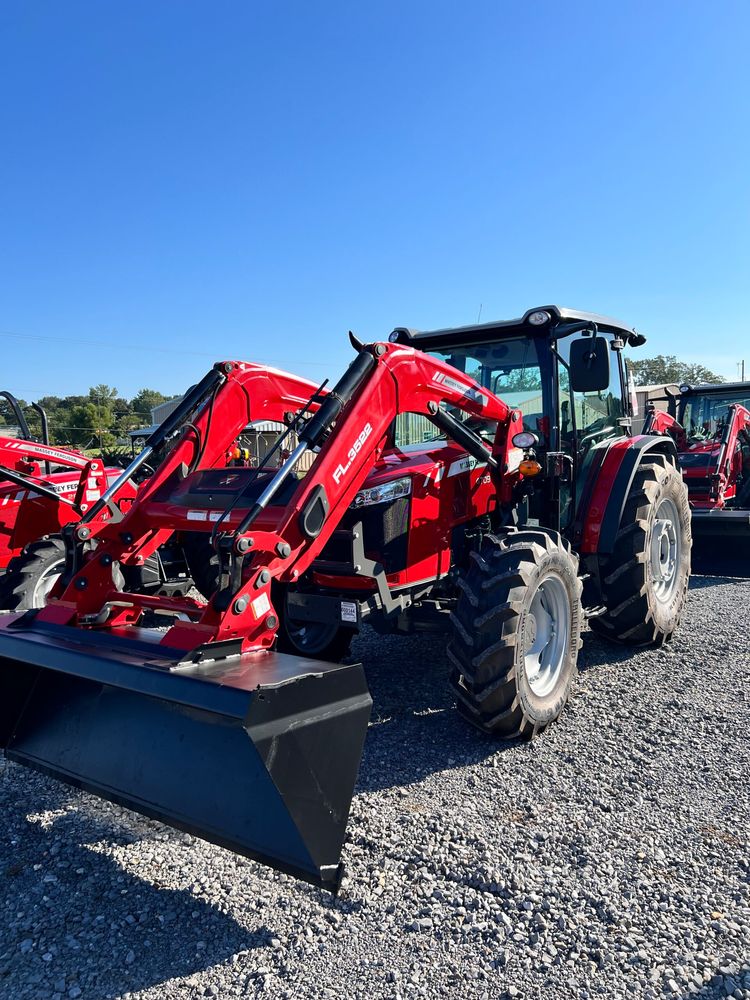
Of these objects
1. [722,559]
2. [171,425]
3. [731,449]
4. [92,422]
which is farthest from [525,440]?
[92,422]

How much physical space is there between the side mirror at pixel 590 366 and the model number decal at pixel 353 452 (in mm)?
1739

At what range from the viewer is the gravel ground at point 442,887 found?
2.44 m

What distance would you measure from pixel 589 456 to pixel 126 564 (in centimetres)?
343

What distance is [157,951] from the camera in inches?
101

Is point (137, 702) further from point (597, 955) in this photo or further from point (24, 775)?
point (597, 955)

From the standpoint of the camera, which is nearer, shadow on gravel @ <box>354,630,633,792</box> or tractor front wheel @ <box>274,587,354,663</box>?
shadow on gravel @ <box>354,630,633,792</box>

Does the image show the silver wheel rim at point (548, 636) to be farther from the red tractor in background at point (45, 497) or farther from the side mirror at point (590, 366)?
the red tractor in background at point (45, 497)

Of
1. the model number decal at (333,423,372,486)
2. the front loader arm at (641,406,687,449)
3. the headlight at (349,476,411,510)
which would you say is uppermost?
the front loader arm at (641,406,687,449)

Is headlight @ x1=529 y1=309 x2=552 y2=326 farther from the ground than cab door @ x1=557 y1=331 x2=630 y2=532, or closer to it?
farther from the ground

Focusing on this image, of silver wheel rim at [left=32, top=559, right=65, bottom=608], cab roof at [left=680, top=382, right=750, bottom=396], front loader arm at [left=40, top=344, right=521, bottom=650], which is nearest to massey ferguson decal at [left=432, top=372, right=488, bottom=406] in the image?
front loader arm at [left=40, top=344, right=521, bottom=650]

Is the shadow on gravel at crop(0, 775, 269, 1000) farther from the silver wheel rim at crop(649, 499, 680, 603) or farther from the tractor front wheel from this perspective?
the silver wheel rim at crop(649, 499, 680, 603)

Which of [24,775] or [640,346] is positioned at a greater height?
[640,346]

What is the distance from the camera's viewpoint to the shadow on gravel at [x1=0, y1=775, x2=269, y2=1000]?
2.46m

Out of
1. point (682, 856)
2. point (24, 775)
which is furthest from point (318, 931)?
point (24, 775)
